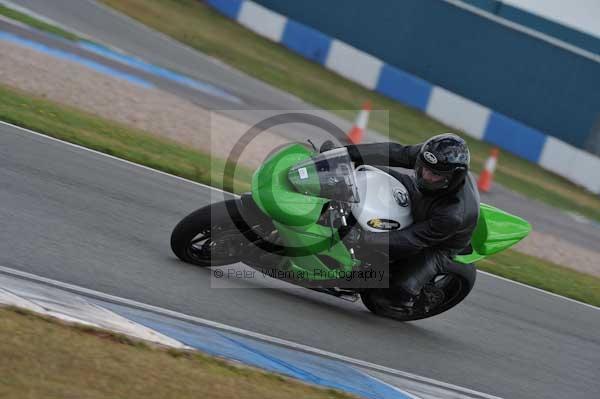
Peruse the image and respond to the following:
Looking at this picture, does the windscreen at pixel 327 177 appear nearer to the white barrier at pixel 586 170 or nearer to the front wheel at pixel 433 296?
the front wheel at pixel 433 296

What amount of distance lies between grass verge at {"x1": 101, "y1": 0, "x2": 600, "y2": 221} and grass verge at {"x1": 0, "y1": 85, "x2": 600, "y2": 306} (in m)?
7.06

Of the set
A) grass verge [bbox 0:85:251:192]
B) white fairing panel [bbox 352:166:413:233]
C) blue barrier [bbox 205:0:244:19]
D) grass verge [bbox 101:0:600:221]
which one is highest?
white fairing panel [bbox 352:166:413:233]

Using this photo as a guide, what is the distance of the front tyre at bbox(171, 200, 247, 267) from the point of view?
20.9 ft

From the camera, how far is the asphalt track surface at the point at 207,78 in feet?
50.3

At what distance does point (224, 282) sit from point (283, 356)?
1.10m

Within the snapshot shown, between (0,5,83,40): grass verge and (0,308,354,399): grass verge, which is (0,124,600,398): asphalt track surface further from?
(0,5,83,40): grass verge

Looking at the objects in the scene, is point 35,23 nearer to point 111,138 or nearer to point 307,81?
point 111,138

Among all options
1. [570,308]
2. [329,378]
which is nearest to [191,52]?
[570,308]

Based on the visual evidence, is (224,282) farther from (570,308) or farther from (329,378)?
(570,308)

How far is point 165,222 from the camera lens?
25.6 feet

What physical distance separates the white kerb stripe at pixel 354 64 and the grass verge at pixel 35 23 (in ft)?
30.5

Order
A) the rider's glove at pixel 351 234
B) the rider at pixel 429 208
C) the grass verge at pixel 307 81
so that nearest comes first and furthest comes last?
the rider at pixel 429 208 < the rider's glove at pixel 351 234 < the grass verge at pixel 307 81

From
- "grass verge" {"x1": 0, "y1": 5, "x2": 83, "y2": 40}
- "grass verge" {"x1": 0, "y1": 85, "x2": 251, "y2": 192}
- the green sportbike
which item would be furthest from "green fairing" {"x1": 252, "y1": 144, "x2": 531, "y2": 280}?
"grass verge" {"x1": 0, "y1": 5, "x2": 83, "y2": 40}

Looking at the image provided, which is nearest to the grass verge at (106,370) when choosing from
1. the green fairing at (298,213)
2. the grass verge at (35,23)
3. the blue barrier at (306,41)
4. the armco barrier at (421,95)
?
the green fairing at (298,213)
